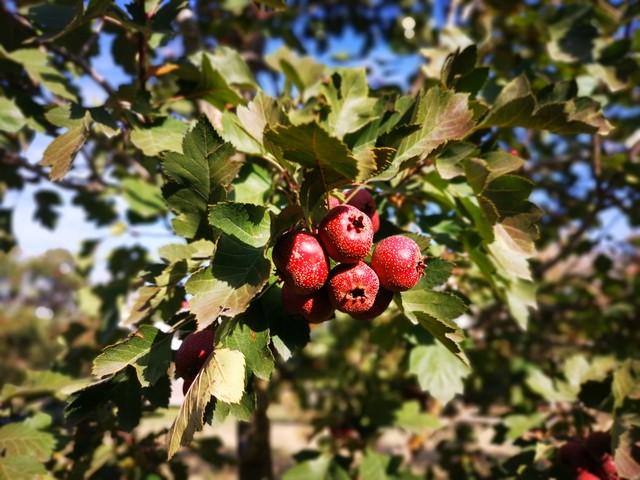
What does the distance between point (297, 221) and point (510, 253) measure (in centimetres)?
76

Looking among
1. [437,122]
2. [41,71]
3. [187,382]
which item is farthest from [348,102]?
[41,71]

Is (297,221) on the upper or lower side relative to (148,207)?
upper

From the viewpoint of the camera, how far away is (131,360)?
1117 mm

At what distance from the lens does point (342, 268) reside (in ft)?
3.49

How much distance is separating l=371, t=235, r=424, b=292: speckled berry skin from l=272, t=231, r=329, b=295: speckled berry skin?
0.44 feet

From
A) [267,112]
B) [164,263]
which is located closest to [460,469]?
[164,263]

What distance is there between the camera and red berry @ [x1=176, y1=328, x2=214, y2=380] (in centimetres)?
114

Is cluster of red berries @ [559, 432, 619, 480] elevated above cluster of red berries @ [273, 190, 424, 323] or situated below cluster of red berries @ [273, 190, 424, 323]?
below

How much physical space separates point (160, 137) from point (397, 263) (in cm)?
90

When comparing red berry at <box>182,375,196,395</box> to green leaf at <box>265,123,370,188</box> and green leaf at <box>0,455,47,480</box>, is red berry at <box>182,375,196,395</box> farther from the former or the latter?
green leaf at <box>0,455,47,480</box>

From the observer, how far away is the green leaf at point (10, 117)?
5.57 feet

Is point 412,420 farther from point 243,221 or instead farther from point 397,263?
point 243,221

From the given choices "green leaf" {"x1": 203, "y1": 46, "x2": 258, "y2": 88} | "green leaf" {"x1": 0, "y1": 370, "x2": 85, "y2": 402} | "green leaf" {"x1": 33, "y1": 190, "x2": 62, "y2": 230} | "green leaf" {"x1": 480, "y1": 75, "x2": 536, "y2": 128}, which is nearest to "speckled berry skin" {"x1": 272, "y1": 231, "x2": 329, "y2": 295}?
"green leaf" {"x1": 480, "y1": 75, "x2": 536, "y2": 128}

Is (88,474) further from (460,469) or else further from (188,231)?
(460,469)
